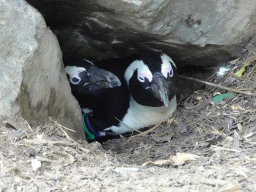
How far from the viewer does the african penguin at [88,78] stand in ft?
10.1

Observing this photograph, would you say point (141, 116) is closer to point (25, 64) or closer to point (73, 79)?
point (73, 79)

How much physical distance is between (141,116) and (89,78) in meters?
0.67

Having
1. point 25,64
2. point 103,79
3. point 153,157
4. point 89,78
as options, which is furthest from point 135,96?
point 25,64

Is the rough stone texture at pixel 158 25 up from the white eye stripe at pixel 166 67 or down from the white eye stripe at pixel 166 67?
up

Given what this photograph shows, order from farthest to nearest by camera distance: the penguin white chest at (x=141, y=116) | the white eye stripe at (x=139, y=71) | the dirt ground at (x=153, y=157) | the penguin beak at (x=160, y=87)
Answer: the penguin white chest at (x=141, y=116) → the white eye stripe at (x=139, y=71) → the penguin beak at (x=160, y=87) → the dirt ground at (x=153, y=157)

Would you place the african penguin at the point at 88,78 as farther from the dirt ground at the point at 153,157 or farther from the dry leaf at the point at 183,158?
the dry leaf at the point at 183,158

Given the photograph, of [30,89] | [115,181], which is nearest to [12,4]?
[30,89]

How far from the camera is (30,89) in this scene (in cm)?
202

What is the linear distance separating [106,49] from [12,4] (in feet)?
4.75

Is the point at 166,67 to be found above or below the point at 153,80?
above

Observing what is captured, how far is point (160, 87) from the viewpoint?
2.80 meters

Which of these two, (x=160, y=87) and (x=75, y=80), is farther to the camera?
(x=75, y=80)

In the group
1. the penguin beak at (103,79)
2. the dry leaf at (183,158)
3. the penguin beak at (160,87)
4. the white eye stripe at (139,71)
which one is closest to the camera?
the dry leaf at (183,158)

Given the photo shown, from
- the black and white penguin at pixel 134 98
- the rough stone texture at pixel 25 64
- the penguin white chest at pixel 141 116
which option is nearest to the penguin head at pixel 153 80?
the black and white penguin at pixel 134 98
